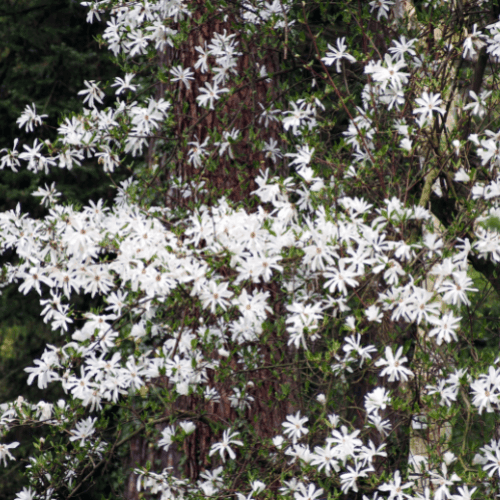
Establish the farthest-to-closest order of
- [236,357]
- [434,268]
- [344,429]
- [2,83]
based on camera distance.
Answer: [2,83], [236,357], [344,429], [434,268]

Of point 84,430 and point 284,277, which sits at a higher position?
point 284,277

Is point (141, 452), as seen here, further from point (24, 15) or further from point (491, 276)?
point (24, 15)

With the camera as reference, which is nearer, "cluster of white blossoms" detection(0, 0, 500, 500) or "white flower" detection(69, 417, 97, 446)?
"cluster of white blossoms" detection(0, 0, 500, 500)

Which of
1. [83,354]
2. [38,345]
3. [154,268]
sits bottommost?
[83,354]

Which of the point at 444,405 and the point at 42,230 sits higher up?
the point at 42,230

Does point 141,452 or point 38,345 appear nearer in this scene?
point 141,452

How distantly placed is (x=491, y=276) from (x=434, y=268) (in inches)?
20.6

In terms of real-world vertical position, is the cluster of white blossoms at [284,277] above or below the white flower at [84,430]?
above

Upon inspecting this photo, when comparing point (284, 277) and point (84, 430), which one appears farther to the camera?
point (84, 430)

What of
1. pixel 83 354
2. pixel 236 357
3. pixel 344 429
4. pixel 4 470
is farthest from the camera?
pixel 4 470

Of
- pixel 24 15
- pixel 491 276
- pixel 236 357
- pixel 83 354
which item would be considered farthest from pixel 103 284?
pixel 24 15

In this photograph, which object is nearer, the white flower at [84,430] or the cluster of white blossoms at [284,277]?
the cluster of white blossoms at [284,277]

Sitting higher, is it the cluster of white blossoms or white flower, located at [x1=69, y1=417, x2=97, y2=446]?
the cluster of white blossoms

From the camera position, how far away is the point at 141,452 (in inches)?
165
